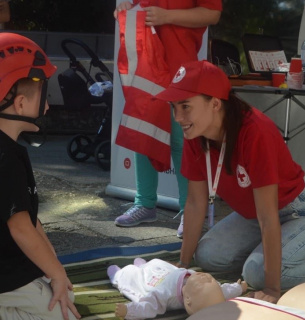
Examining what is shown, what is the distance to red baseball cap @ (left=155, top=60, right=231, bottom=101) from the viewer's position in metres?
3.37

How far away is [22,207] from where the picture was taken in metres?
2.75

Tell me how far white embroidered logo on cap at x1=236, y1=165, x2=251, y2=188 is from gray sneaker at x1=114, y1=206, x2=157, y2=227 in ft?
4.21

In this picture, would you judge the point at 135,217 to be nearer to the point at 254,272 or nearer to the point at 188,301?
the point at 254,272

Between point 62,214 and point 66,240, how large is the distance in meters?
0.65

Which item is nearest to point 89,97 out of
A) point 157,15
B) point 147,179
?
point 147,179

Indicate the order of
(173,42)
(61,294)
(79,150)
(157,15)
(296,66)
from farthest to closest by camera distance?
(79,150)
(296,66)
(173,42)
(157,15)
(61,294)

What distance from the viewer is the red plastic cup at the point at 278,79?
5.66 meters

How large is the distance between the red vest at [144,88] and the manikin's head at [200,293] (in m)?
1.44

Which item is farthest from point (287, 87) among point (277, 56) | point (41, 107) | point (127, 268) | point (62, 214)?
point (41, 107)

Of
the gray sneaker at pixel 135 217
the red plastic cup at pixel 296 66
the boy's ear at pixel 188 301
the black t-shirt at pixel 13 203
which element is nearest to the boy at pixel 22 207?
the black t-shirt at pixel 13 203

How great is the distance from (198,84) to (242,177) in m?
0.48

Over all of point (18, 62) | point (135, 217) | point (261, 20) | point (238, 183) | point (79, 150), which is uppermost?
point (18, 62)

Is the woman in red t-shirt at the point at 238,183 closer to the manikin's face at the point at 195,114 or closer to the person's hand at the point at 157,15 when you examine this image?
the manikin's face at the point at 195,114

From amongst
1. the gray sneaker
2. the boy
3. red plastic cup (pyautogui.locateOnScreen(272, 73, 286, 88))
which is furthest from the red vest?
the boy
